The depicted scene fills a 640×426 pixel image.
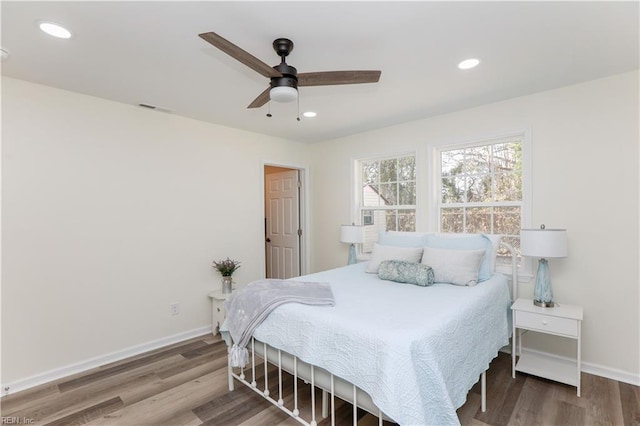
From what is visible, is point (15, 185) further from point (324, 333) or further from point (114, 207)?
point (324, 333)

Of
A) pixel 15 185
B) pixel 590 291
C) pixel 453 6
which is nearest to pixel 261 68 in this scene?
pixel 453 6

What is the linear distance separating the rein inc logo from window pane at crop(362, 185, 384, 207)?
370cm

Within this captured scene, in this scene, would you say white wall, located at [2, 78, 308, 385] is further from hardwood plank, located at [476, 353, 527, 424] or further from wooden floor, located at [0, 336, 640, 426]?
hardwood plank, located at [476, 353, 527, 424]

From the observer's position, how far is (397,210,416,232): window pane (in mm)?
3846

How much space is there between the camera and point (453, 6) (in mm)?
1651

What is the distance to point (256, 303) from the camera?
221 cm

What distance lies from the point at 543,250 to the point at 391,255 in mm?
1229

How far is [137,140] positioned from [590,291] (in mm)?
4348

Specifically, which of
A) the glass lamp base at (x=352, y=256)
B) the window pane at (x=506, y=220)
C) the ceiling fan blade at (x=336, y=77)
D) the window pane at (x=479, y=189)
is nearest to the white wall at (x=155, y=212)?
the window pane at (x=506, y=220)

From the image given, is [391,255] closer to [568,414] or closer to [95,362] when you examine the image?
[568,414]

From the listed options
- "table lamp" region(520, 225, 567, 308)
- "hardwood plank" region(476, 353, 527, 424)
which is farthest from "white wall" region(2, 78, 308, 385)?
"table lamp" region(520, 225, 567, 308)

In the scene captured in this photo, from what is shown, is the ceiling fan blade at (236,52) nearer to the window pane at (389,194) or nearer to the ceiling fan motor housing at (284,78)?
the ceiling fan motor housing at (284,78)

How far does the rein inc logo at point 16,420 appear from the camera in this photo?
2086mm

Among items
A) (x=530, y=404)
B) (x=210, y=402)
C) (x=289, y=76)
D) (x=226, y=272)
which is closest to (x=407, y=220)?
(x=530, y=404)
